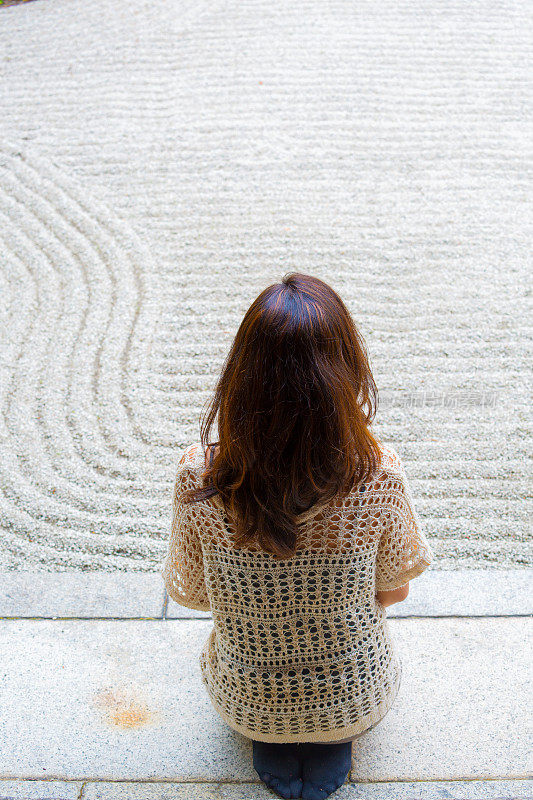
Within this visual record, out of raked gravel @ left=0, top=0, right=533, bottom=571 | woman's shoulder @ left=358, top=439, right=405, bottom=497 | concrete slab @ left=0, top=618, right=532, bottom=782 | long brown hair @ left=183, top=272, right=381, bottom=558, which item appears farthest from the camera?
raked gravel @ left=0, top=0, right=533, bottom=571

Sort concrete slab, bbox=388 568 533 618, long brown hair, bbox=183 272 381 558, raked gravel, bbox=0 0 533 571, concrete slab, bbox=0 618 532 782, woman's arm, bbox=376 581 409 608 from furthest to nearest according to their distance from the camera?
raked gravel, bbox=0 0 533 571, concrete slab, bbox=388 568 533 618, concrete slab, bbox=0 618 532 782, woman's arm, bbox=376 581 409 608, long brown hair, bbox=183 272 381 558

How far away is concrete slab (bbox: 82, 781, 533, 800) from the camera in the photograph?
177cm

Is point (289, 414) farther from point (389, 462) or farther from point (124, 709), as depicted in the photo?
point (124, 709)

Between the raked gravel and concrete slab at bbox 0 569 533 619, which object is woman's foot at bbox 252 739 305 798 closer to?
concrete slab at bbox 0 569 533 619

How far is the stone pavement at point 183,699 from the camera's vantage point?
1814 mm

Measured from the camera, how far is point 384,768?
6.05ft

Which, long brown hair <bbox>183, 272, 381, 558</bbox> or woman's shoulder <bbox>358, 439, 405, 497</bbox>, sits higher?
long brown hair <bbox>183, 272, 381, 558</bbox>

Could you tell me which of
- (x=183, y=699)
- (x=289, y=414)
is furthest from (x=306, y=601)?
(x=183, y=699)

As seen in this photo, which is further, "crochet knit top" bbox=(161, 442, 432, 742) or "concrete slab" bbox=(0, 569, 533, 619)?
"concrete slab" bbox=(0, 569, 533, 619)

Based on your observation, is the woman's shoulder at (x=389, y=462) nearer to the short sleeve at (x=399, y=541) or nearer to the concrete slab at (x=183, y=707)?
the short sleeve at (x=399, y=541)

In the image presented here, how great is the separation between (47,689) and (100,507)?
31.4 inches

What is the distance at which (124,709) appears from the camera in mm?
1994

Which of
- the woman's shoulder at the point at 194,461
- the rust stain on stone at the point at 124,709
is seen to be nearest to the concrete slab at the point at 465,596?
the rust stain on stone at the point at 124,709

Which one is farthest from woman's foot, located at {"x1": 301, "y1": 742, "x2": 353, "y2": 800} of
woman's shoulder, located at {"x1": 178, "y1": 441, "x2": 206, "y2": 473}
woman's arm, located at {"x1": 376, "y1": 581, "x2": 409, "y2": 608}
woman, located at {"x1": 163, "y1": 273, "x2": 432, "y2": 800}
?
woman's shoulder, located at {"x1": 178, "y1": 441, "x2": 206, "y2": 473}
